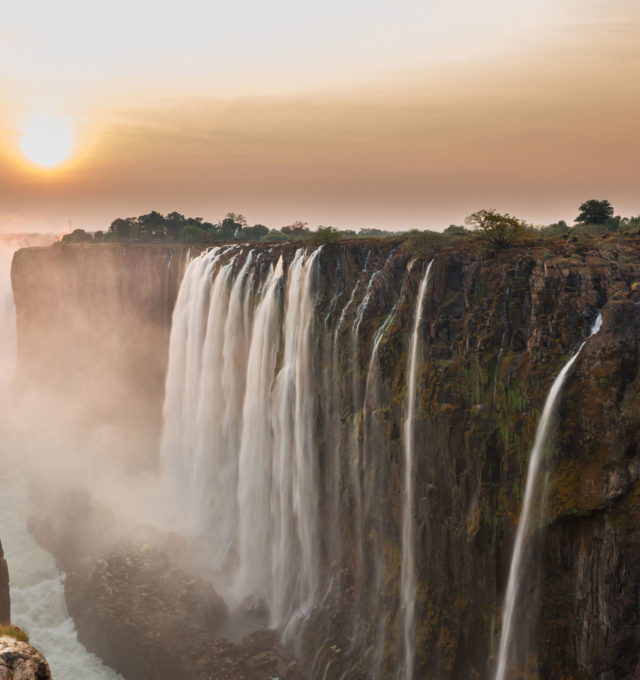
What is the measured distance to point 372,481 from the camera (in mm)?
24875

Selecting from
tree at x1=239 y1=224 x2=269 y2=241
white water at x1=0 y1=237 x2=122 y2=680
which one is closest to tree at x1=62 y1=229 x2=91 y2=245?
tree at x1=239 y1=224 x2=269 y2=241

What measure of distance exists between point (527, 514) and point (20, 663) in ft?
43.2

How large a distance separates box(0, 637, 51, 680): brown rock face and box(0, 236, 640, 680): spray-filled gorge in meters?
12.7

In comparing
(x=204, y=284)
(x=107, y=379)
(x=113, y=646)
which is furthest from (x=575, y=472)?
(x=107, y=379)

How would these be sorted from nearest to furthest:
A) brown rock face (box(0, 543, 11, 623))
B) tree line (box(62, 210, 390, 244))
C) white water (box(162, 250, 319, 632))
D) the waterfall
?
the waterfall, brown rock face (box(0, 543, 11, 623)), white water (box(162, 250, 319, 632)), tree line (box(62, 210, 390, 244))

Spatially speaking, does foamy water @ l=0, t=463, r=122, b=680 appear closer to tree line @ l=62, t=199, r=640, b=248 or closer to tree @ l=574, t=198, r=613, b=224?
tree line @ l=62, t=199, r=640, b=248

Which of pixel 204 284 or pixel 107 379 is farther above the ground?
pixel 204 284

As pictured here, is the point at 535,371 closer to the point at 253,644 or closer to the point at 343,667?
the point at 343,667

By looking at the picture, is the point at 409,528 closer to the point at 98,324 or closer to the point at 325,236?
the point at 325,236

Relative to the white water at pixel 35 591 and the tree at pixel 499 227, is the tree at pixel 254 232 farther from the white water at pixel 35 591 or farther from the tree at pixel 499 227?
the tree at pixel 499 227

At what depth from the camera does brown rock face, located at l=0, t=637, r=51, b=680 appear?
9789mm

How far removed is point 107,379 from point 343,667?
3831cm

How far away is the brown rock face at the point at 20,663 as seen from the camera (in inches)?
385

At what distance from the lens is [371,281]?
27.2 m
